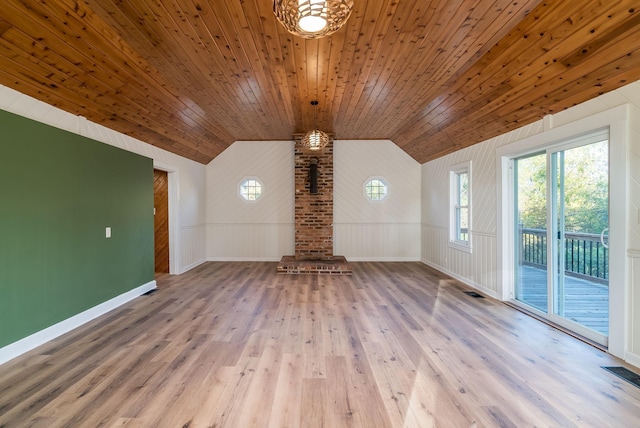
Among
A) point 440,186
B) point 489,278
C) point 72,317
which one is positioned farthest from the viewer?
point 440,186

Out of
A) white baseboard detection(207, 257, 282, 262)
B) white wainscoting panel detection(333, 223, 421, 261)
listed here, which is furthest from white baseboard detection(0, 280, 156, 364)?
white wainscoting panel detection(333, 223, 421, 261)

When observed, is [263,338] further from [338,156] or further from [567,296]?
[338,156]

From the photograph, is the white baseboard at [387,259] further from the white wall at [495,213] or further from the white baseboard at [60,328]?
the white baseboard at [60,328]

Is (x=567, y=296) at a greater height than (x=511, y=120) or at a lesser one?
lesser

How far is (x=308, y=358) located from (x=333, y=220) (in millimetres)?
4596

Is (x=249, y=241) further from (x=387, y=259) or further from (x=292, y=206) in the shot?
(x=387, y=259)

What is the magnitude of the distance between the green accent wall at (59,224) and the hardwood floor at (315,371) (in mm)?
408

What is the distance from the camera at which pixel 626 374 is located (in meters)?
2.19

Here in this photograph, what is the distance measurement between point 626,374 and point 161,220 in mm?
6695

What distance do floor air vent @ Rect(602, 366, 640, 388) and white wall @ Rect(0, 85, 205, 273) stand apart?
216 inches

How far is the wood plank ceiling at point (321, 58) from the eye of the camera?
2.12m

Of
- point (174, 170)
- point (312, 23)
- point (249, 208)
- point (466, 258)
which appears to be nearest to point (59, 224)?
point (174, 170)

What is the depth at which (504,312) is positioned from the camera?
356cm

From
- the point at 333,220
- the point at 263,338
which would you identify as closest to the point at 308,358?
the point at 263,338
